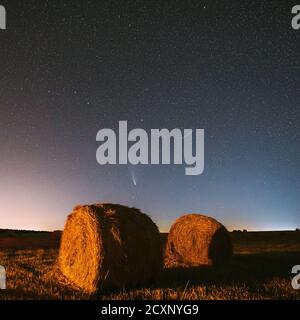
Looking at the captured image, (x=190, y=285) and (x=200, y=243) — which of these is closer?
(x=190, y=285)

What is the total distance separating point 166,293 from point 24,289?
2.85 metres

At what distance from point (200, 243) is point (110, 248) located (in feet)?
23.1

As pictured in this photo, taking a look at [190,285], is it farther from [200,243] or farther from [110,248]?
[200,243]

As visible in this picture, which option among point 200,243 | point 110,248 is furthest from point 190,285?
point 200,243

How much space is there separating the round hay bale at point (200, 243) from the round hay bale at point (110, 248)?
5246 mm

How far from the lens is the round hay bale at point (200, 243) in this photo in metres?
16.2

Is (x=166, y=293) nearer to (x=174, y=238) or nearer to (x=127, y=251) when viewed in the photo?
(x=127, y=251)

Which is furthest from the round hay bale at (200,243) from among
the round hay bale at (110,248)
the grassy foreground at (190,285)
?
the round hay bale at (110,248)

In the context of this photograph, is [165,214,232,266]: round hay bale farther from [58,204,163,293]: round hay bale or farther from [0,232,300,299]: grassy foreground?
[58,204,163,293]: round hay bale

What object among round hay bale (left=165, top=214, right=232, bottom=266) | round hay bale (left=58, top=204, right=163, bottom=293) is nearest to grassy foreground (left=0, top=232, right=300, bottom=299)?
round hay bale (left=58, top=204, right=163, bottom=293)

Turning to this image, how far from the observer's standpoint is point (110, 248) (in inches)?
390

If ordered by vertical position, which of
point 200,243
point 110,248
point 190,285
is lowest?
point 190,285
